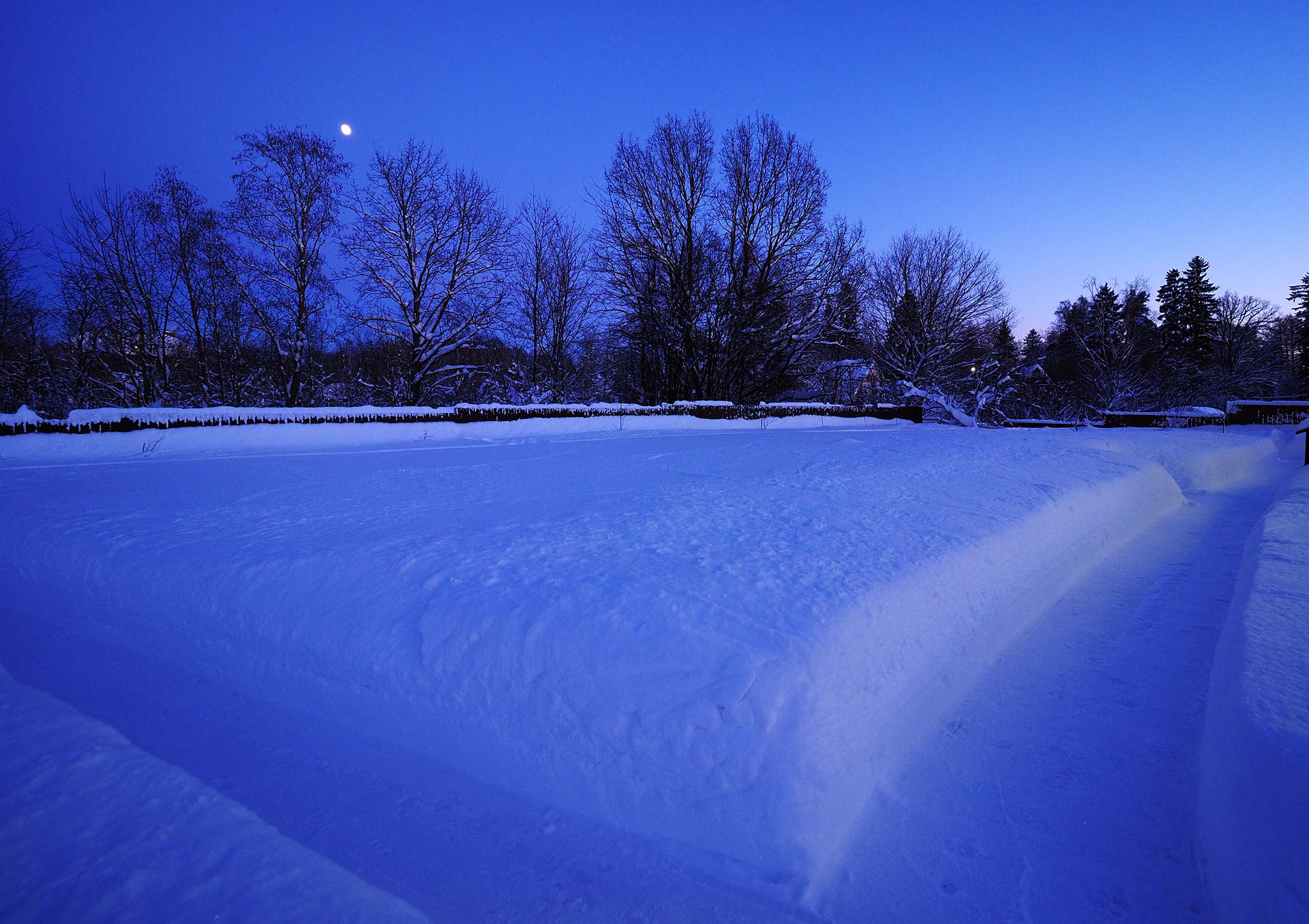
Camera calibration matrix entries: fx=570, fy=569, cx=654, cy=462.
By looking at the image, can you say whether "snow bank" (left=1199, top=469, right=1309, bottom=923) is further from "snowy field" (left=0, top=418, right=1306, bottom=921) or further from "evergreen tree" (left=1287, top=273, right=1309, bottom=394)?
"evergreen tree" (left=1287, top=273, right=1309, bottom=394)

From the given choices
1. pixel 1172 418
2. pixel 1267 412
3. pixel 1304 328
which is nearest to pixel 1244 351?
pixel 1304 328

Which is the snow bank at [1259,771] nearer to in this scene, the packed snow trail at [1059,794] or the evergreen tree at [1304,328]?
the packed snow trail at [1059,794]

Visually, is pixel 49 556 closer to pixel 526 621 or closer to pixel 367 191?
pixel 526 621

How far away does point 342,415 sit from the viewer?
12898 millimetres

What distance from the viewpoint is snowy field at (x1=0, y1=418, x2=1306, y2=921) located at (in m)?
1.97

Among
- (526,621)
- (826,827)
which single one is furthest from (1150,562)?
(526,621)

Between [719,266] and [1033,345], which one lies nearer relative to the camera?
[719,266]

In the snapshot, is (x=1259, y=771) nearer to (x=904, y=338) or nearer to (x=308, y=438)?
(x=308, y=438)

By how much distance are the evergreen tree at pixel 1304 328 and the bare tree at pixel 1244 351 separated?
40.3 inches

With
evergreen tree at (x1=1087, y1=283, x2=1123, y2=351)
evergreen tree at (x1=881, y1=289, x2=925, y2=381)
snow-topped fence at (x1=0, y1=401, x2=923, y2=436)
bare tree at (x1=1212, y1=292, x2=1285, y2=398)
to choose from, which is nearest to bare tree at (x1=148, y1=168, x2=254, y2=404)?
snow-topped fence at (x1=0, y1=401, x2=923, y2=436)

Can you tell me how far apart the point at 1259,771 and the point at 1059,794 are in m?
0.68

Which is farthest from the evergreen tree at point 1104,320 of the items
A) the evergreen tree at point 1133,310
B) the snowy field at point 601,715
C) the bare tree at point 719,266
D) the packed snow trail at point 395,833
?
the packed snow trail at point 395,833

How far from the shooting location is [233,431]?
11133mm

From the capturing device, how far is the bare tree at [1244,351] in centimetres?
3231
